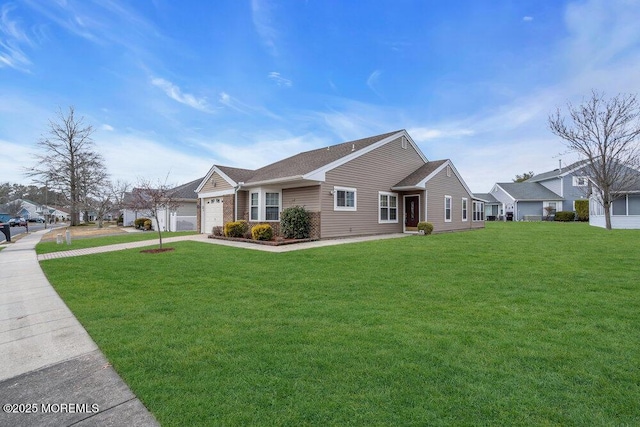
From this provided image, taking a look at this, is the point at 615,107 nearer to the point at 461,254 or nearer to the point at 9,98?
the point at 461,254

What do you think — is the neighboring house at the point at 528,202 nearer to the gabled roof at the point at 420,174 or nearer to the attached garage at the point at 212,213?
the gabled roof at the point at 420,174

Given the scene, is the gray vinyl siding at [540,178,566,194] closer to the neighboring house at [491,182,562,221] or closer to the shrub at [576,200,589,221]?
the neighboring house at [491,182,562,221]

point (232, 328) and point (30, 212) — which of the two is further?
point (30, 212)

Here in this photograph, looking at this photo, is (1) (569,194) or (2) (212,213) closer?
(2) (212,213)

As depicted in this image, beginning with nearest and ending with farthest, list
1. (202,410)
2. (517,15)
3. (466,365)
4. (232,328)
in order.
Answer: (202,410) < (466,365) < (232,328) < (517,15)

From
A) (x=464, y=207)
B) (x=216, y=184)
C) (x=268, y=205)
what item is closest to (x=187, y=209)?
(x=216, y=184)

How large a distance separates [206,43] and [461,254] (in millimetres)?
13309

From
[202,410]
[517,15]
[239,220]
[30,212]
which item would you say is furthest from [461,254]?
[30,212]

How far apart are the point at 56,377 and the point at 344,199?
1299 cm

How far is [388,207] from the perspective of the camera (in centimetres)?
1786

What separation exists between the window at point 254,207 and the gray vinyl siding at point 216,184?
1.97 meters

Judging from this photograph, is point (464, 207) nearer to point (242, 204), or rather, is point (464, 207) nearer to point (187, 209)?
point (242, 204)

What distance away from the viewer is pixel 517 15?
12.2 meters

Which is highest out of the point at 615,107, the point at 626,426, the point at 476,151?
the point at 615,107
